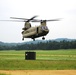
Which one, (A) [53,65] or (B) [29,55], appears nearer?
(A) [53,65]

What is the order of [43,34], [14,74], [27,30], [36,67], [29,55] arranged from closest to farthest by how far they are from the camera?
[14,74] < [36,67] < [29,55] < [43,34] < [27,30]

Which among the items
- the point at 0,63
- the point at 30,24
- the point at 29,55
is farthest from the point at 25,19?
the point at 0,63

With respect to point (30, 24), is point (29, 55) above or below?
below

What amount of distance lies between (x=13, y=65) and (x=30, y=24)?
2791cm

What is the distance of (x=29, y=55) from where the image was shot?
216 feet

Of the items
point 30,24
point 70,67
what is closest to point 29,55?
point 70,67

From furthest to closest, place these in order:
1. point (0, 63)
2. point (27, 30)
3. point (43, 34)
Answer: point (27, 30)
point (43, 34)
point (0, 63)

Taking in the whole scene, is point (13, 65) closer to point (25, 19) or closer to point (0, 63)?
point (0, 63)

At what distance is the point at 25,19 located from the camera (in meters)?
82.6

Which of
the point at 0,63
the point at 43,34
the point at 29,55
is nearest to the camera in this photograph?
the point at 0,63

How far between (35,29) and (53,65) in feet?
68.9

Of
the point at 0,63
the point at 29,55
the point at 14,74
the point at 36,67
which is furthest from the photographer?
the point at 29,55

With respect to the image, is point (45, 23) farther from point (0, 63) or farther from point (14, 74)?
point (14, 74)

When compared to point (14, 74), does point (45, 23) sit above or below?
above
